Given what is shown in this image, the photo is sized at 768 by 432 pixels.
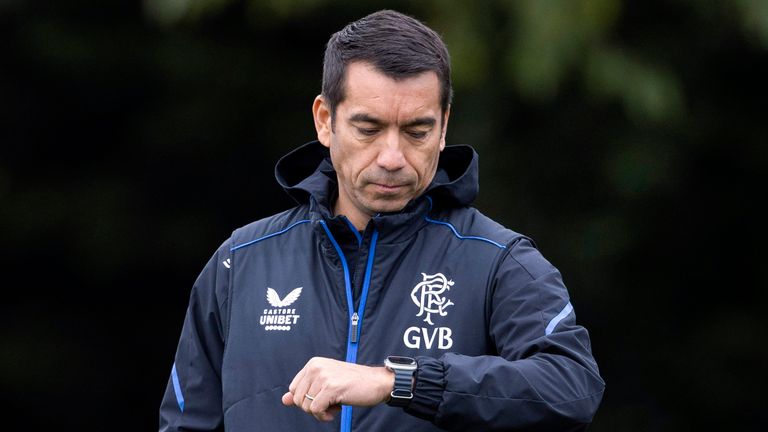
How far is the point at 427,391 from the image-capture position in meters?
2.58

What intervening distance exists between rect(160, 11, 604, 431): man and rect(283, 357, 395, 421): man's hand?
0.09 metres

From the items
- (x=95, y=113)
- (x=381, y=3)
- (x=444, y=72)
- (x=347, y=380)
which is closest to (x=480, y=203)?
(x=381, y=3)

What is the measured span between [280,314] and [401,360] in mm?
406

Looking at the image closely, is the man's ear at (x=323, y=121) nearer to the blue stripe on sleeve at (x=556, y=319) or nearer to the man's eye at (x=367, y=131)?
the man's eye at (x=367, y=131)

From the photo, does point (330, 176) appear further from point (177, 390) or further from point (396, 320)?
point (177, 390)

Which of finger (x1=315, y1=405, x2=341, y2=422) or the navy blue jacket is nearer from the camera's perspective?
finger (x1=315, y1=405, x2=341, y2=422)

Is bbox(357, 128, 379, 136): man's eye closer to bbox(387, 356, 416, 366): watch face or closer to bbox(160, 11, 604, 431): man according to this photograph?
bbox(160, 11, 604, 431): man

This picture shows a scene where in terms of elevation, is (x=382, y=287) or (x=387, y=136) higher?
(x=387, y=136)

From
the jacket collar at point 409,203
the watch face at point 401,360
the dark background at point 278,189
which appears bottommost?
the dark background at point 278,189

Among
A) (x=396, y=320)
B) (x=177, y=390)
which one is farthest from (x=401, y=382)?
(x=177, y=390)

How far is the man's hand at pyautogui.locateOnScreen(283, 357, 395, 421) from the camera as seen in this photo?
8.16 ft

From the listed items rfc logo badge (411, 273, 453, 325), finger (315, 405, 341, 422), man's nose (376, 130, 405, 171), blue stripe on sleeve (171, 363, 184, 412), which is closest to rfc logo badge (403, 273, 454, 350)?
rfc logo badge (411, 273, 453, 325)

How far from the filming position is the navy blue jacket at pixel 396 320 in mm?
2631

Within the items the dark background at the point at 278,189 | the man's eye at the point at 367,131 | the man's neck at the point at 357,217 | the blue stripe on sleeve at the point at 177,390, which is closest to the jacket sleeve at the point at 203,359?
the blue stripe on sleeve at the point at 177,390
